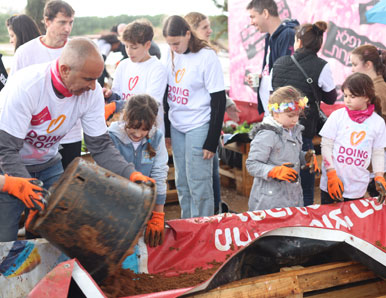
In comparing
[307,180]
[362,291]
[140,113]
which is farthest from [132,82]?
[362,291]

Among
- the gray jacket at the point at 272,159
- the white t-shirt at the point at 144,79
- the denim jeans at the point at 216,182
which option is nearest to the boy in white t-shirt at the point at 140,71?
the white t-shirt at the point at 144,79

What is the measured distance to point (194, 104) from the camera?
3.38m

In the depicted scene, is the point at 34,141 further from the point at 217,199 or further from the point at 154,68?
the point at 217,199

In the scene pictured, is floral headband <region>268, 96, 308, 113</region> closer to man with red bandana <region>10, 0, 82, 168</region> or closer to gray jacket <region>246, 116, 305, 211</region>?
gray jacket <region>246, 116, 305, 211</region>

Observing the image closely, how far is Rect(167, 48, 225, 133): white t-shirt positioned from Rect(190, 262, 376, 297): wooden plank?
4.72 ft

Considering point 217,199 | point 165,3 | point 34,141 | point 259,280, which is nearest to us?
point 259,280

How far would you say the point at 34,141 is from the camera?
7.42 ft

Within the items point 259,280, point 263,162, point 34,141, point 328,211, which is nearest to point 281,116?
point 263,162

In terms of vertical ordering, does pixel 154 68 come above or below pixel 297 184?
above

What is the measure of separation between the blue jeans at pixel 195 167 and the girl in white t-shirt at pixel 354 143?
853mm

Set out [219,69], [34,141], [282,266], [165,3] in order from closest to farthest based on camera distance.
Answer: [34,141], [282,266], [219,69], [165,3]

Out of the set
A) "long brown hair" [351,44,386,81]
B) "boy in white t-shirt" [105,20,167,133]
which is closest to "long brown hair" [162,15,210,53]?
"boy in white t-shirt" [105,20,167,133]

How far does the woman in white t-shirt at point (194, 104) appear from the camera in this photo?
10.9 ft

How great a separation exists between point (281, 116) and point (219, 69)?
0.68m
